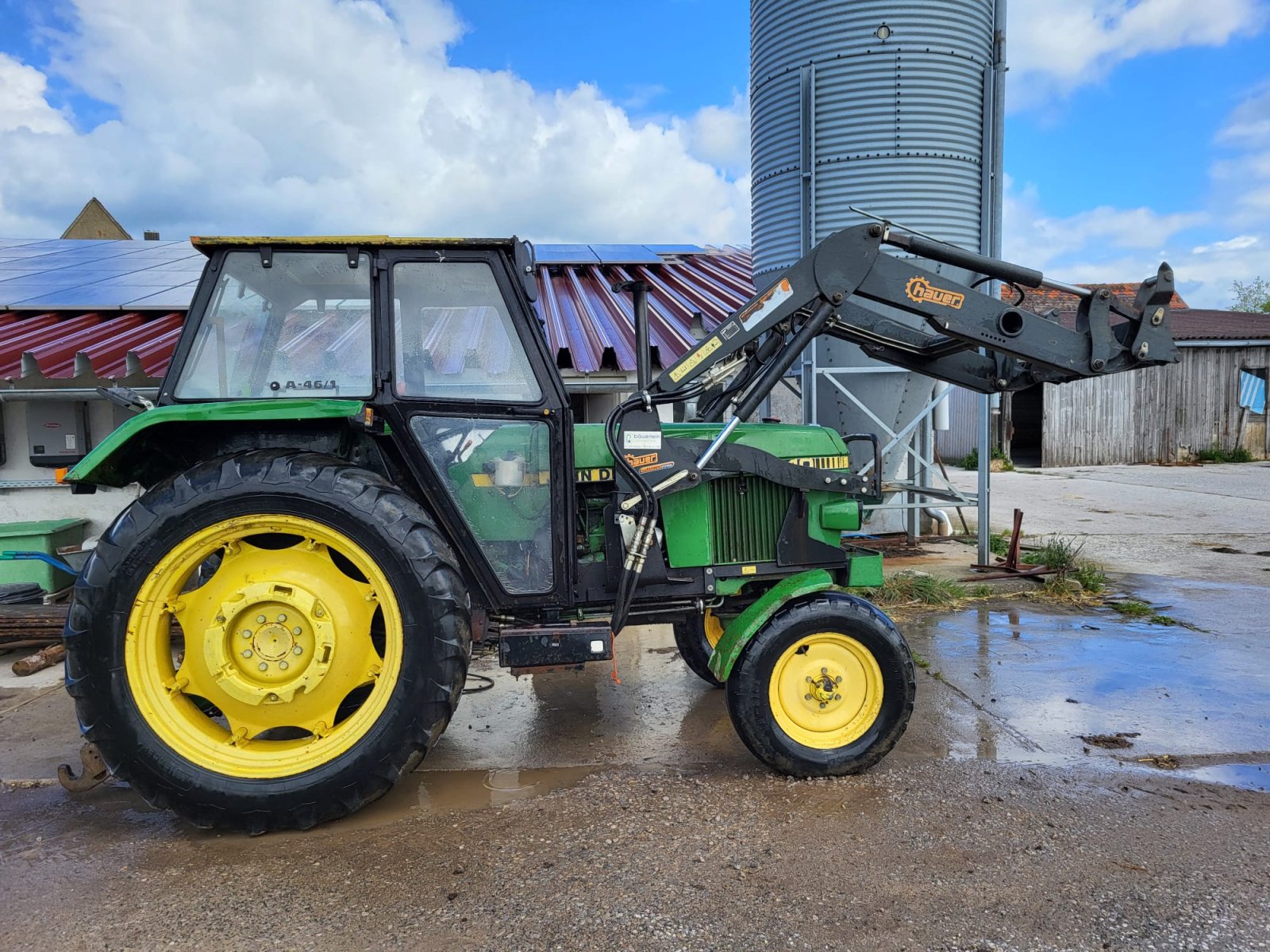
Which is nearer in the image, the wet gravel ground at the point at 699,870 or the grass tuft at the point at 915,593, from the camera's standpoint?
the wet gravel ground at the point at 699,870

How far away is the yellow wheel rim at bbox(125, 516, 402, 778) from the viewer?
2.89 meters

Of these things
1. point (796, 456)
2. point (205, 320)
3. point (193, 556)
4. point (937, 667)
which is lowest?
point (937, 667)

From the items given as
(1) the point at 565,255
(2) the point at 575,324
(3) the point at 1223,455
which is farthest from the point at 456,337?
(3) the point at 1223,455

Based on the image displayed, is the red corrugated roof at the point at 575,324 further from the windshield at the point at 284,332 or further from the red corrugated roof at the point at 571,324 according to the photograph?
the windshield at the point at 284,332

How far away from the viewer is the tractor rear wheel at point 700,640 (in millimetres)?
4363

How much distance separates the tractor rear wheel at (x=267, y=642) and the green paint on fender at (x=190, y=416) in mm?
159

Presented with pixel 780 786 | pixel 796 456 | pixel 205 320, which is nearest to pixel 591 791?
pixel 780 786

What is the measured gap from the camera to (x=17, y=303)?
762 centimetres

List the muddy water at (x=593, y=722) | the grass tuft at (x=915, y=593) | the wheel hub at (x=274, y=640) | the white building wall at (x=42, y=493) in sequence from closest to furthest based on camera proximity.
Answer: the wheel hub at (x=274, y=640), the muddy water at (x=593, y=722), the grass tuft at (x=915, y=593), the white building wall at (x=42, y=493)

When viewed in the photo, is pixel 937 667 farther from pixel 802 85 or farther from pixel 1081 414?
pixel 1081 414

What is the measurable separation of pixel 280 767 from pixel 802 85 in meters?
6.21

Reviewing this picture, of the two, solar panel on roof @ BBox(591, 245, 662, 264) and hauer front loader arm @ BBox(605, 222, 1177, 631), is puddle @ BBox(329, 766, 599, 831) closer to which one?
hauer front loader arm @ BBox(605, 222, 1177, 631)

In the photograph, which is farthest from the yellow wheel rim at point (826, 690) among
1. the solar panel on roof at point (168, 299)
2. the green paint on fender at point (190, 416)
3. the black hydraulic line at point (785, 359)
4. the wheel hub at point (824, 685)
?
the solar panel on roof at point (168, 299)

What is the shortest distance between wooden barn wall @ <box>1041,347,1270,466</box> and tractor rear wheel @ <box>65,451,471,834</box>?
17.4 metres
